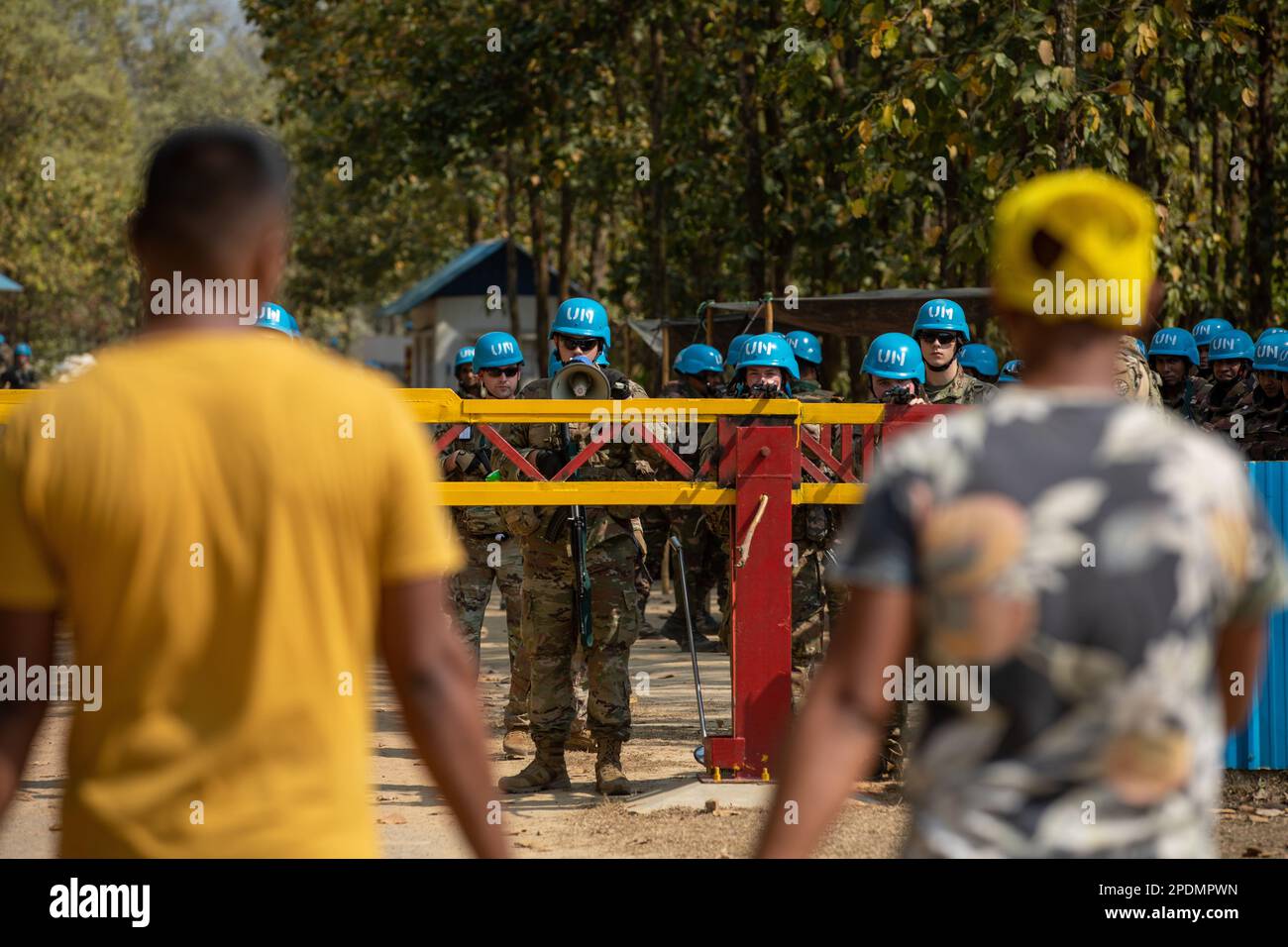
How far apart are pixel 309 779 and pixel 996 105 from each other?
34.5 feet

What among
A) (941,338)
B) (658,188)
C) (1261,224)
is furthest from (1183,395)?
(658,188)

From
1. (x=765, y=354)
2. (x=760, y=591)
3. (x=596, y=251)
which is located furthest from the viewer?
(x=596, y=251)

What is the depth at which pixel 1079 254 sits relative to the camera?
8.62ft

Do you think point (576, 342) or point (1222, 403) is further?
point (1222, 403)

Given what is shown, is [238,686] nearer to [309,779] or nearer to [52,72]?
[309,779]

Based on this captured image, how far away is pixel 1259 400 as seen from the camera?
39.8 ft

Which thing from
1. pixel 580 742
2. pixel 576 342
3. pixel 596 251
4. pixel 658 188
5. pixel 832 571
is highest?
pixel 596 251

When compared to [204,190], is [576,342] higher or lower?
Answer: higher

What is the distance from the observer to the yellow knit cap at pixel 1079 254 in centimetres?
262

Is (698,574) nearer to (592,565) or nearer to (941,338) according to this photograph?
(941,338)

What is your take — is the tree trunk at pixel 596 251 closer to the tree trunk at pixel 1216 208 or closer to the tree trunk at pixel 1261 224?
the tree trunk at pixel 1216 208

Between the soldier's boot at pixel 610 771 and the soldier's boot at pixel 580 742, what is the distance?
1174mm

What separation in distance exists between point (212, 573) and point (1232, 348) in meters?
12.1
